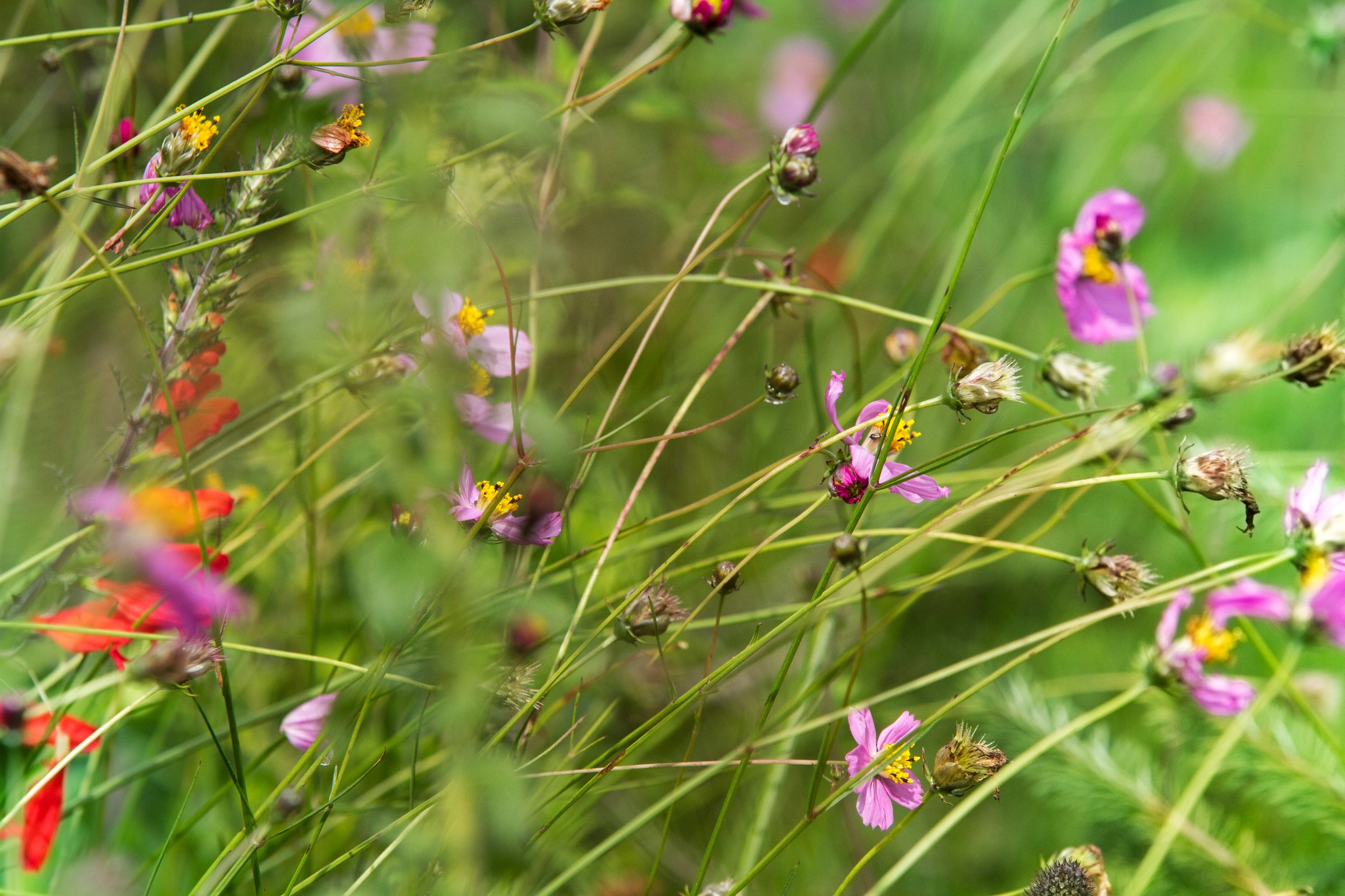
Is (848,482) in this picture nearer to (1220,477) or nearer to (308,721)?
(1220,477)

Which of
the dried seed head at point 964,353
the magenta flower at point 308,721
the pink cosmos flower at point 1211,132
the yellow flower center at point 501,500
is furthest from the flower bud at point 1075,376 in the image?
the pink cosmos flower at point 1211,132

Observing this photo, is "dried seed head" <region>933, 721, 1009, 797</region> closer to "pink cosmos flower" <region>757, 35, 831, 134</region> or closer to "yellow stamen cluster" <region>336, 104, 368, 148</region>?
"yellow stamen cluster" <region>336, 104, 368, 148</region>

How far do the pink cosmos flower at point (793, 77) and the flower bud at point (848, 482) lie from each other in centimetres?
98

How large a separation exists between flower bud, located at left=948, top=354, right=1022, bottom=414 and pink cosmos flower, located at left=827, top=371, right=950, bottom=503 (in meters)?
0.03

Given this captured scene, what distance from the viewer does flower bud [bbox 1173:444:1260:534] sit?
1.26 feet

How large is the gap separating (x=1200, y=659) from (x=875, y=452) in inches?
6.3

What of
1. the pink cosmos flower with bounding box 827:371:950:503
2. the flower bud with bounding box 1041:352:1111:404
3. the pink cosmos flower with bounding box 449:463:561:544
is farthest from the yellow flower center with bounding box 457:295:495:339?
the flower bud with bounding box 1041:352:1111:404

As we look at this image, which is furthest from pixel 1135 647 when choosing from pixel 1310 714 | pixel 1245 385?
pixel 1245 385

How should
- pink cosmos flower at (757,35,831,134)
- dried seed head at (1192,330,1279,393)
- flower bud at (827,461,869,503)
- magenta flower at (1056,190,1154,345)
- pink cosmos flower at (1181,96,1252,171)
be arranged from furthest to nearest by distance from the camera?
1. pink cosmos flower at (757,35,831,134)
2. pink cosmos flower at (1181,96,1252,171)
3. magenta flower at (1056,190,1154,345)
4. flower bud at (827,461,869,503)
5. dried seed head at (1192,330,1279,393)

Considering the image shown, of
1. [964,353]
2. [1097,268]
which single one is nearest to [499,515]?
[964,353]

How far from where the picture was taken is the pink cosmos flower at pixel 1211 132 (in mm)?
1171

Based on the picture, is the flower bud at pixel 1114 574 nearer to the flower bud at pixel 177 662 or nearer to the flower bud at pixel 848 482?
the flower bud at pixel 848 482

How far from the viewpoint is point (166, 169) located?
1.33 feet

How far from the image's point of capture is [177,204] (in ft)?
1.39
